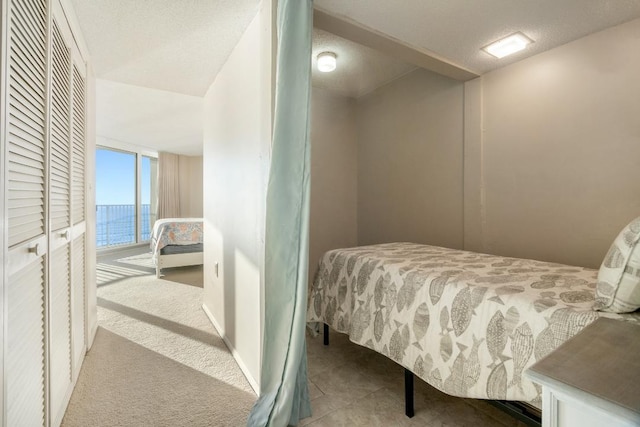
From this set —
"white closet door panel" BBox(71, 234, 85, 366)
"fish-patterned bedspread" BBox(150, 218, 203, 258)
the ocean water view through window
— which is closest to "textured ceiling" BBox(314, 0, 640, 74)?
"white closet door panel" BBox(71, 234, 85, 366)

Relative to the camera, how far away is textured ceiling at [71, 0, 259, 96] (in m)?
1.63

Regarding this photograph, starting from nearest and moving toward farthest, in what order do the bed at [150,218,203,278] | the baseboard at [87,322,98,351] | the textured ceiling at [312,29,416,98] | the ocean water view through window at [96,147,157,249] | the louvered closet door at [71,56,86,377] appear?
the louvered closet door at [71,56,86,377] < the baseboard at [87,322,98,351] < the textured ceiling at [312,29,416,98] < the bed at [150,218,203,278] < the ocean water view through window at [96,147,157,249]

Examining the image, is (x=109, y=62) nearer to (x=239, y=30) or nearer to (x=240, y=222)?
(x=239, y=30)

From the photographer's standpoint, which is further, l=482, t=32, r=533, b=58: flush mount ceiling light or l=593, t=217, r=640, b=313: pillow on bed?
l=482, t=32, r=533, b=58: flush mount ceiling light

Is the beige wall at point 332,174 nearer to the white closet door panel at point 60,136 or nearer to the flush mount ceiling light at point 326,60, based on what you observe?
the flush mount ceiling light at point 326,60

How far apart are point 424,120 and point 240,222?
2.00 metres

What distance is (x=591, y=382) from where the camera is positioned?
1.91 feet

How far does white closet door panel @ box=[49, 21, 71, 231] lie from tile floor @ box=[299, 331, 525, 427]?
155 centimetres

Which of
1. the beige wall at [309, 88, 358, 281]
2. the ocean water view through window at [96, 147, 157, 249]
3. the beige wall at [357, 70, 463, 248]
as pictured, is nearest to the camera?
the beige wall at [357, 70, 463, 248]

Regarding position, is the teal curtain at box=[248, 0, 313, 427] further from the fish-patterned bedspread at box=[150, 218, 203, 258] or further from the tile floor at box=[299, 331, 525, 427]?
the fish-patterned bedspread at box=[150, 218, 203, 258]

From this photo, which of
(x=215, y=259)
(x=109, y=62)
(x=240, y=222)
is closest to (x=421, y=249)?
(x=240, y=222)

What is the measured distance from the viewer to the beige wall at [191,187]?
7609 millimetres

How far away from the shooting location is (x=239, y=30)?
6.09ft

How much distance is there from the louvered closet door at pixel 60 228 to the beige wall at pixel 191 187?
637 cm
